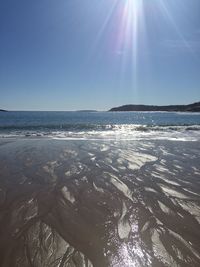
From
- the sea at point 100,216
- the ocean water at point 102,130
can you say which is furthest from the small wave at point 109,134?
the sea at point 100,216

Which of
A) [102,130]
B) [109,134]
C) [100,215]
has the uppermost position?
[100,215]

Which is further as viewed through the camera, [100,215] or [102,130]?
[102,130]

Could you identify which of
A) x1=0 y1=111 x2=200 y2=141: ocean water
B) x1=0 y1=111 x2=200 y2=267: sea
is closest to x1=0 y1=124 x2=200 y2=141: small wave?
x1=0 y1=111 x2=200 y2=141: ocean water

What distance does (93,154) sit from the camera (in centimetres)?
1469

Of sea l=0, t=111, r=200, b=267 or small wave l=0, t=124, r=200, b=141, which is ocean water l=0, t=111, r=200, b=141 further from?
sea l=0, t=111, r=200, b=267

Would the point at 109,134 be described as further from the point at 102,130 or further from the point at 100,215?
the point at 100,215

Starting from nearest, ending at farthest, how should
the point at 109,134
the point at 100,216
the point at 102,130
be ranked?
the point at 100,216 → the point at 109,134 → the point at 102,130

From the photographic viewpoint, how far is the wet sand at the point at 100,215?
459 cm

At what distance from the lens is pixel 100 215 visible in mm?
6195

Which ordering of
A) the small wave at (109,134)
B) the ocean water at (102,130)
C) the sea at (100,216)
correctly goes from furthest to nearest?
the ocean water at (102,130), the small wave at (109,134), the sea at (100,216)

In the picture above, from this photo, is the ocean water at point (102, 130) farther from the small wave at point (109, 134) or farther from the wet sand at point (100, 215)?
the wet sand at point (100, 215)

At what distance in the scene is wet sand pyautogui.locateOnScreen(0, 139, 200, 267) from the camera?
459 centimetres

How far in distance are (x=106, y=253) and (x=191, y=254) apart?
137cm

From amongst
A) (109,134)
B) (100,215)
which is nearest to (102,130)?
(109,134)
